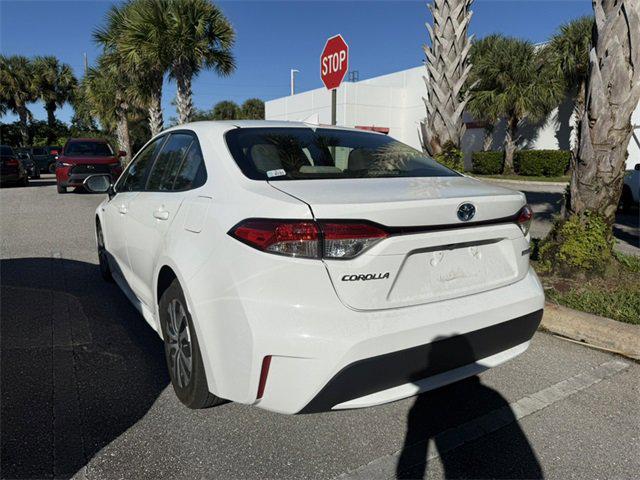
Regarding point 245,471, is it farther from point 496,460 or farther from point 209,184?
point 209,184

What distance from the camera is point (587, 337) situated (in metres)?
3.55

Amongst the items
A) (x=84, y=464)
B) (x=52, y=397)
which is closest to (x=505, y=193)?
(x=84, y=464)

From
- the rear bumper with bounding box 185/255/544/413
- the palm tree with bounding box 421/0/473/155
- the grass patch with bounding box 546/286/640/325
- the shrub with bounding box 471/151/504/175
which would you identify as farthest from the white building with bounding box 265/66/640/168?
the rear bumper with bounding box 185/255/544/413

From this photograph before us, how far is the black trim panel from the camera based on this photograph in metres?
2.00

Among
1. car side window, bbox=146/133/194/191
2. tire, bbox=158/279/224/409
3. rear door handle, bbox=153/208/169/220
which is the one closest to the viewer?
tire, bbox=158/279/224/409

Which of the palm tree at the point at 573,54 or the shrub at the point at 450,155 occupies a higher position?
the palm tree at the point at 573,54

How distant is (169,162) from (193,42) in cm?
1394

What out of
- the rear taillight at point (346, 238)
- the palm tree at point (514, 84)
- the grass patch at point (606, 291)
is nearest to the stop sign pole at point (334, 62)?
the grass patch at point (606, 291)

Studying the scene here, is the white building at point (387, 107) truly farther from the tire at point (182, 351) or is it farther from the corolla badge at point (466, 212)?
the corolla badge at point (466, 212)

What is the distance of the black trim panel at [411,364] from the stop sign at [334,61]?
172 inches

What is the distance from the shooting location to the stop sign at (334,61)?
5971mm

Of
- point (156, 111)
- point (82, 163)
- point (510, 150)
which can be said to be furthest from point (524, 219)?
point (510, 150)

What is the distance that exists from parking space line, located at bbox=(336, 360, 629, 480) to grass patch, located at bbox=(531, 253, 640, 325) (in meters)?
0.55

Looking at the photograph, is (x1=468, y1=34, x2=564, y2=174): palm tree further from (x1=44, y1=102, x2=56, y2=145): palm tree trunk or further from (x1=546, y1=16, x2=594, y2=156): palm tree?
(x1=44, y1=102, x2=56, y2=145): palm tree trunk
